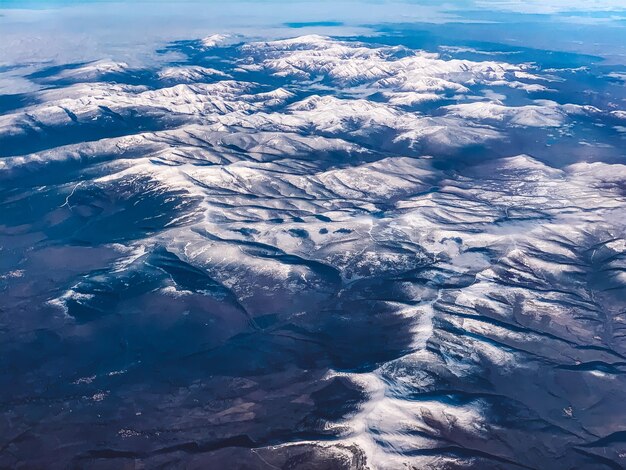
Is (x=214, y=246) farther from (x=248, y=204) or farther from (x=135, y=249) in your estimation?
(x=248, y=204)

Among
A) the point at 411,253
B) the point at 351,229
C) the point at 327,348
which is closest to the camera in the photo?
the point at 327,348

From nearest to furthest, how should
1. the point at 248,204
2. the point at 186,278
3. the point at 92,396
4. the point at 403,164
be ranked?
the point at 92,396, the point at 186,278, the point at 248,204, the point at 403,164

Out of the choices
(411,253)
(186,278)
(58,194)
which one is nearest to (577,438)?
(411,253)

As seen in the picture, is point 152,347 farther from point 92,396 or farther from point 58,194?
point 58,194

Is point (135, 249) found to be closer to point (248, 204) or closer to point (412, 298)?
point (248, 204)

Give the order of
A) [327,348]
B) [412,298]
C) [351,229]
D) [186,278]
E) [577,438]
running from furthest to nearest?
[351,229], [186,278], [412,298], [327,348], [577,438]

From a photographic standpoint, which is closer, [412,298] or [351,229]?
[412,298]

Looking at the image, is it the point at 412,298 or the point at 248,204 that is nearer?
the point at 412,298

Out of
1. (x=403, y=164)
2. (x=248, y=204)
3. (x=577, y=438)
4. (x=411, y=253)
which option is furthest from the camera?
(x=403, y=164)

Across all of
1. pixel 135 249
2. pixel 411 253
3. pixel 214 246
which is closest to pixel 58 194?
pixel 135 249
